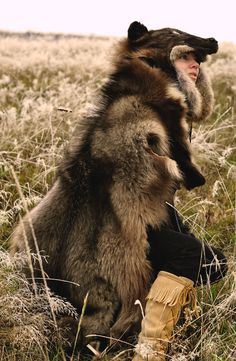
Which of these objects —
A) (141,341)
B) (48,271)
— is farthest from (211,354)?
(48,271)

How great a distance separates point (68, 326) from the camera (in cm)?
274

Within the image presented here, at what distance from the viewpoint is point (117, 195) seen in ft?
8.68

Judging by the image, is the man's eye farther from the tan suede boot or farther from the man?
the tan suede boot

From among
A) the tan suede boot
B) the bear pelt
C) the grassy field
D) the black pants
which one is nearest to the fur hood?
the bear pelt

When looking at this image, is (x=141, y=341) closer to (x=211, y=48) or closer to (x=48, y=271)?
(x=48, y=271)

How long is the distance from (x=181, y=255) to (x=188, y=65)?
95 centimetres

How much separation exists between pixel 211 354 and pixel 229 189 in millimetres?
2368

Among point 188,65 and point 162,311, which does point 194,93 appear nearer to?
point 188,65

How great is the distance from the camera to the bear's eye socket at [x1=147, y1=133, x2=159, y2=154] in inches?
104

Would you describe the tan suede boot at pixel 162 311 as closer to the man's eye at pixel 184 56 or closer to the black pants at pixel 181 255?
the black pants at pixel 181 255

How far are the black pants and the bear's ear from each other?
958mm

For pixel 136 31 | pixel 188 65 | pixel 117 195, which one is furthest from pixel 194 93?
pixel 117 195

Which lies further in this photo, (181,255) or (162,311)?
(181,255)

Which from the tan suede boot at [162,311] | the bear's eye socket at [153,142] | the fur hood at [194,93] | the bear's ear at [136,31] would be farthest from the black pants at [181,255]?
the bear's ear at [136,31]
